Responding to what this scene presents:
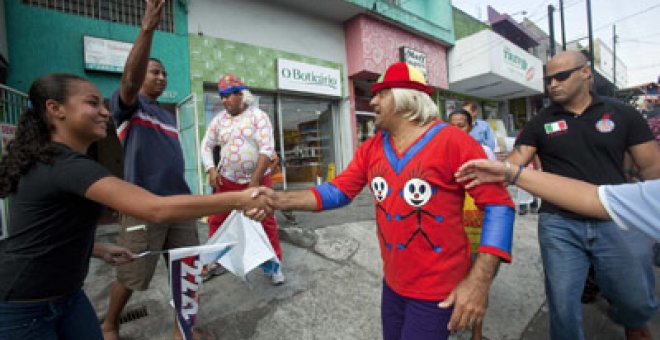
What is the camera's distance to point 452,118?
12.7ft

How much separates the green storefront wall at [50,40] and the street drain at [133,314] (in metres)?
4.70

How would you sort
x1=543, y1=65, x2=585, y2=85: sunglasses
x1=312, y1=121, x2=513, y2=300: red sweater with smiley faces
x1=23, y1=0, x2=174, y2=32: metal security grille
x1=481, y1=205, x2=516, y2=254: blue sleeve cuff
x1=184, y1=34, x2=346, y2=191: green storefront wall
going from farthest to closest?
x1=184, y1=34, x2=346, y2=191: green storefront wall
x1=23, y1=0, x2=174, y2=32: metal security grille
x1=543, y1=65, x2=585, y2=85: sunglasses
x1=312, y1=121, x2=513, y2=300: red sweater with smiley faces
x1=481, y1=205, x2=516, y2=254: blue sleeve cuff

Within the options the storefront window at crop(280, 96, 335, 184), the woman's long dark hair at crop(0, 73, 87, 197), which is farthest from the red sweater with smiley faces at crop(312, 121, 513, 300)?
the storefront window at crop(280, 96, 335, 184)

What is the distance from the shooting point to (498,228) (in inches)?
51.8

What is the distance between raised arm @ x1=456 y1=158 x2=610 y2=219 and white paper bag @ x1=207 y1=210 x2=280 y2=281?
177cm

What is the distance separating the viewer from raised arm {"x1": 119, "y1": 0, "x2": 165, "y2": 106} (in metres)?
1.78

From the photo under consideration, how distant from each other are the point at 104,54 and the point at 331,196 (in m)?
6.13

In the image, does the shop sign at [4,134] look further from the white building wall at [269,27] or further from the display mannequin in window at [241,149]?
the white building wall at [269,27]

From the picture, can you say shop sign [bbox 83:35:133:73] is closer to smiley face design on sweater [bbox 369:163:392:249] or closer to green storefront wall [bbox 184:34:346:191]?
green storefront wall [bbox 184:34:346:191]

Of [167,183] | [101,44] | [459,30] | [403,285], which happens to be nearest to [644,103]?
[403,285]

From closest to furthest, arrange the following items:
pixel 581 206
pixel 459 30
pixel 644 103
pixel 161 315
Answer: pixel 581 206 → pixel 161 315 → pixel 644 103 → pixel 459 30

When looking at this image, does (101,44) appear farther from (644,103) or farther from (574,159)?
(644,103)

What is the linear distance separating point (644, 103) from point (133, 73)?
20.5ft

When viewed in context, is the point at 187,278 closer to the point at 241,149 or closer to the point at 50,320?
the point at 50,320
